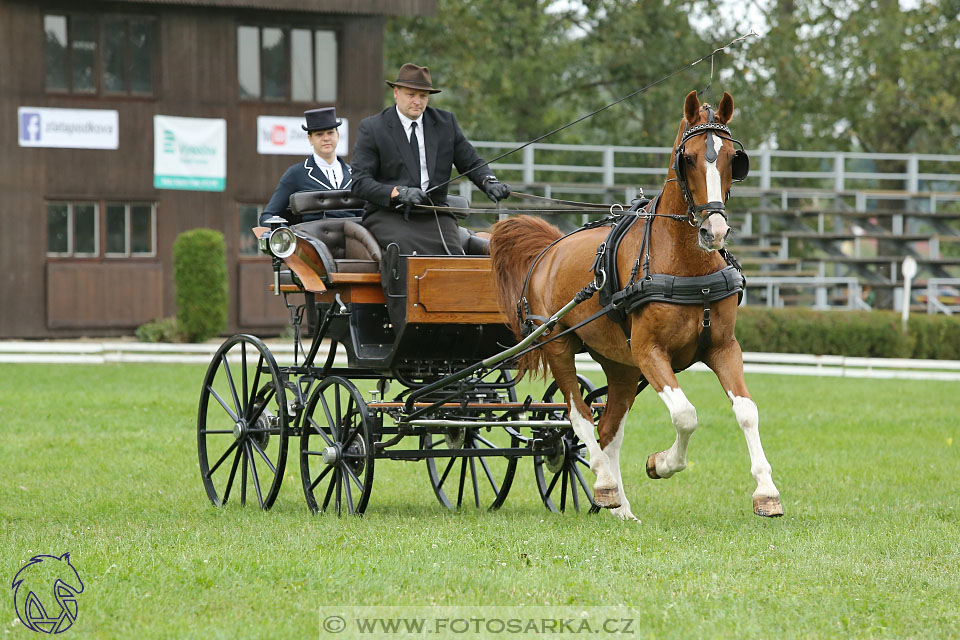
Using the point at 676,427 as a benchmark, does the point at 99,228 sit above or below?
above

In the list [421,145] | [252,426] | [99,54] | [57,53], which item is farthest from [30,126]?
[421,145]

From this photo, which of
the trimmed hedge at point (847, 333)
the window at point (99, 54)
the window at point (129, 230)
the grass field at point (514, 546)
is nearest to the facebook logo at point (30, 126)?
the window at point (99, 54)

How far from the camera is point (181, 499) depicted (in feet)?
29.7

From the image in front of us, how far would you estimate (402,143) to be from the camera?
8.27 metres

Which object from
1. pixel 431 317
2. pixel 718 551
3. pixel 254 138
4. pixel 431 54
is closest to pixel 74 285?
pixel 254 138

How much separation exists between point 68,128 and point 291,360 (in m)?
7.47

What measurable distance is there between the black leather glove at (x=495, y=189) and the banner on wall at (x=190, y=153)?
17.5m

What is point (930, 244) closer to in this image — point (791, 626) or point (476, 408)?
point (476, 408)

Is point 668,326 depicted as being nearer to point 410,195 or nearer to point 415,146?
point 410,195

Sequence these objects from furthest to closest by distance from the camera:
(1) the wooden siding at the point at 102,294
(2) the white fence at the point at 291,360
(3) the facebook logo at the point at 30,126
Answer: (1) the wooden siding at the point at 102,294
(3) the facebook logo at the point at 30,126
(2) the white fence at the point at 291,360

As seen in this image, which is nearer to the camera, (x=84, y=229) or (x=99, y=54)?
(x=99, y=54)

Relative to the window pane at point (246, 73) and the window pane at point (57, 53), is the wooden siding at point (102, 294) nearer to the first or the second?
the window pane at point (57, 53)

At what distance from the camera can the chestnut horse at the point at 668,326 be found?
6.53m

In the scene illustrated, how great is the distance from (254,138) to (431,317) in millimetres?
18109
